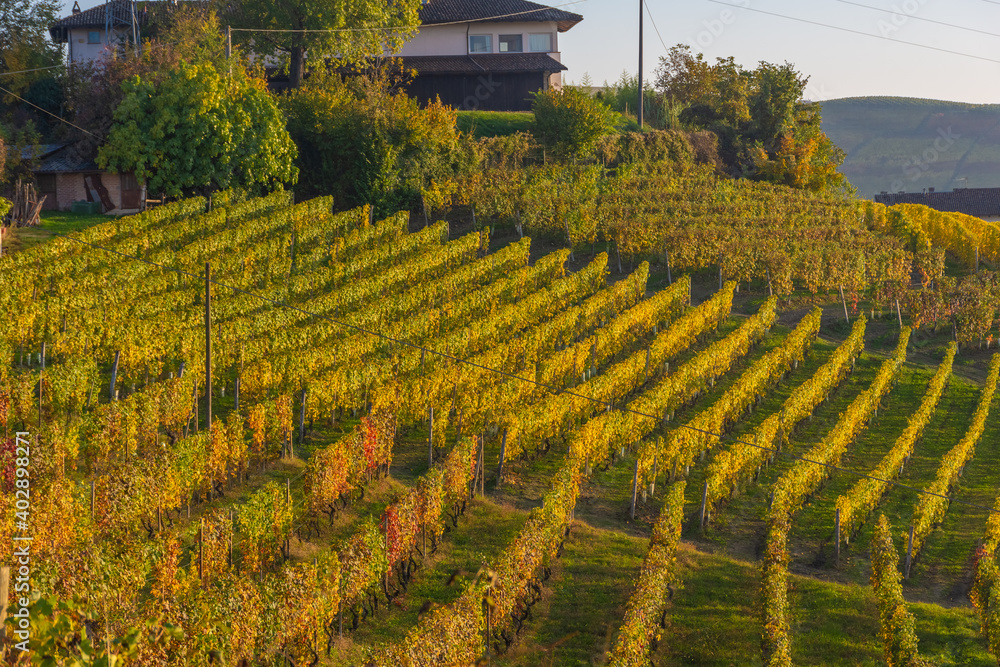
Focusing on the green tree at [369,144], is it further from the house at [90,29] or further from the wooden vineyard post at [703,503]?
the wooden vineyard post at [703,503]

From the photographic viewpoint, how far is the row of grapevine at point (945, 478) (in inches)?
728

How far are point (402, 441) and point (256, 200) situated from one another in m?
A: 17.8

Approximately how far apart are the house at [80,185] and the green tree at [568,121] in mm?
18676

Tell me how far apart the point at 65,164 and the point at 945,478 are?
3287cm

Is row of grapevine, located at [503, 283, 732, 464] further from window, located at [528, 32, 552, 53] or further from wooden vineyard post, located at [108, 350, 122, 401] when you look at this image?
window, located at [528, 32, 552, 53]

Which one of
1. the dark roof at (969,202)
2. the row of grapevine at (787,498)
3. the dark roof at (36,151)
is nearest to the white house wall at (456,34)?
the dark roof at (36,151)

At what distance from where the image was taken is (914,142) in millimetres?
137750

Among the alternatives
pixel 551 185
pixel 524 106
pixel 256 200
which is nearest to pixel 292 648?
pixel 256 200

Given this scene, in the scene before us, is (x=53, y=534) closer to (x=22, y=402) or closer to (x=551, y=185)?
(x=22, y=402)

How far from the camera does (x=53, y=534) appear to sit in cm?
1466

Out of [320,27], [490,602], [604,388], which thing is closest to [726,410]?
[604,388]

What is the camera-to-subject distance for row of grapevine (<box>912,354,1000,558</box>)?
18.5 m

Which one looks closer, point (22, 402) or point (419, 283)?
point (22, 402)

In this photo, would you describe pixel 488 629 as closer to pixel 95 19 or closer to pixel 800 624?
pixel 800 624
